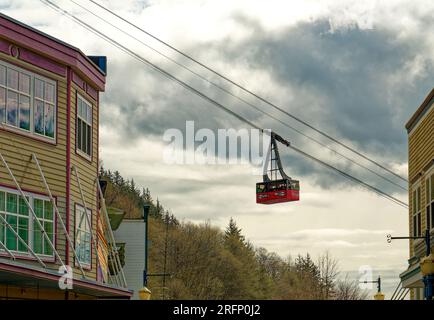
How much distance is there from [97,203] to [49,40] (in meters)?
7.16

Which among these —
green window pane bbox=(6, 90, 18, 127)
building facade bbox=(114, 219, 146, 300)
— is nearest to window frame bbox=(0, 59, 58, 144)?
green window pane bbox=(6, 90, 18, 127)

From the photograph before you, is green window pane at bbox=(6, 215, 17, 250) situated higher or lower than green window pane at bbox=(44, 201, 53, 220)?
lower

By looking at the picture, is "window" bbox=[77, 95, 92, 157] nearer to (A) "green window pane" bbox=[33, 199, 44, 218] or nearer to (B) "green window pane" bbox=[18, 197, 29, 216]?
(A) "green window pane" bbox=[33, 199, 44, 218]

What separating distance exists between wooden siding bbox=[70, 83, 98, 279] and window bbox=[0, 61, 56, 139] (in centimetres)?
130

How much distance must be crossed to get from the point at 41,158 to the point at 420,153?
14.5 metres

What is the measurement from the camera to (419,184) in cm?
3616

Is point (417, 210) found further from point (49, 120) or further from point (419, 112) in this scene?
point (49, 120)

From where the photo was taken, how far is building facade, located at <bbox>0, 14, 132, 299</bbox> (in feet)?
93.5

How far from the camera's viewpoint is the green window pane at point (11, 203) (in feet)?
93.6

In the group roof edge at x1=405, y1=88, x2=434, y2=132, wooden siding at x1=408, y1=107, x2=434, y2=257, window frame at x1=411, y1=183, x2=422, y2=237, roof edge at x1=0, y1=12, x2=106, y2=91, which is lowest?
window frame at x1=411, y1=183, x2=422, y2=237

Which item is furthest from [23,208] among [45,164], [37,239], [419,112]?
[419,112]

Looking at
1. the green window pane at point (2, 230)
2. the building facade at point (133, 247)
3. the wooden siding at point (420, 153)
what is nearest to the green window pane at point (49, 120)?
the green window pane at point (2, 230)

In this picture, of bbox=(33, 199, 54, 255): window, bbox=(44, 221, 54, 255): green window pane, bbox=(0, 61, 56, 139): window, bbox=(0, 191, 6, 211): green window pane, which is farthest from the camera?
bbox=(44, 221, 54, 255): green window pane
